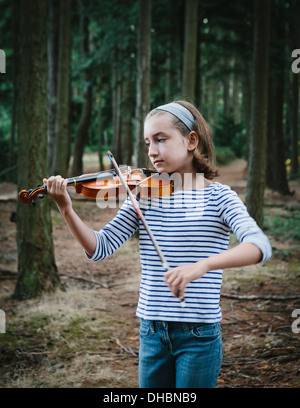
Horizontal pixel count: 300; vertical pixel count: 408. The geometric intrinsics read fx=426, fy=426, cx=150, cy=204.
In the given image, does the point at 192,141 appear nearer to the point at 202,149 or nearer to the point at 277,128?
the point at 202,149

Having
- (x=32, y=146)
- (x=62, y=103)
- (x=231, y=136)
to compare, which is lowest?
(x=32, y=146)

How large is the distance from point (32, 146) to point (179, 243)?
4.00 meters

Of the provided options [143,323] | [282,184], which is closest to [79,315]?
[143,323]

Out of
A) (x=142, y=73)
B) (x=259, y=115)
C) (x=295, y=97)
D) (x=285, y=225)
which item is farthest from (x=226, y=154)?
(x=259, y=115)

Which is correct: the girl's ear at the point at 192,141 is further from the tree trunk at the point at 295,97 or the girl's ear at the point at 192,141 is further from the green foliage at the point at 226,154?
the green foliage at the point at 226,154

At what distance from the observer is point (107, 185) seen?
2385 millimetres

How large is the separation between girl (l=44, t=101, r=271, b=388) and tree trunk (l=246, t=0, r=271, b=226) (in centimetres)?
625

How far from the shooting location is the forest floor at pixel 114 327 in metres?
3.73

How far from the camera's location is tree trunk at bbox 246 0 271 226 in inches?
313

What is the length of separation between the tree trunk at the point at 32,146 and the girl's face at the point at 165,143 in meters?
3.70

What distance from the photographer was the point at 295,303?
5359mm

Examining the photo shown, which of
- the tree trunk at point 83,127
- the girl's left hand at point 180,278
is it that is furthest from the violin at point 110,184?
the tree trunk at point 83,127

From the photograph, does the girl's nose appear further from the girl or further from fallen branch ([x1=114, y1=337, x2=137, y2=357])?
fallen branch ([x1=114, y1=337, x2=137, y2=357])

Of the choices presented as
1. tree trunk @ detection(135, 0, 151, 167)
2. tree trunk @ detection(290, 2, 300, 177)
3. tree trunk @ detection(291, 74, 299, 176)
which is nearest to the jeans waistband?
tree trunk @ detection(135, 0, 151, 167)
